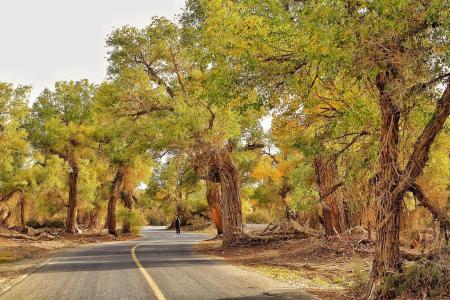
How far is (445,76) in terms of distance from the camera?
8.08 meters

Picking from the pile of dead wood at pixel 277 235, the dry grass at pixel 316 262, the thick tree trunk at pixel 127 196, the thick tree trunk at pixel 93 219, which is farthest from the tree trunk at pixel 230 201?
the thick tree trunk at pixel 93 219

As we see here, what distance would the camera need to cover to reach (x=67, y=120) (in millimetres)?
42062

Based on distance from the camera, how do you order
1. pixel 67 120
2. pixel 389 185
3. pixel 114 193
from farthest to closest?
pixel 114 193
pixel 67 120
pixel 389 185

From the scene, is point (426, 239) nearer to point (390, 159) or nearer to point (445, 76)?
point (390, 159)

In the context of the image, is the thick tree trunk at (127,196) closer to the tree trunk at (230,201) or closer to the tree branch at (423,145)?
the tree trunk at (230,201)

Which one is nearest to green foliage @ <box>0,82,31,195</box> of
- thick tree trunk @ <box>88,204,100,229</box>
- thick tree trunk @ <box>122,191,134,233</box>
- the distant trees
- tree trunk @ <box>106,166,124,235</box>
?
the distant trees

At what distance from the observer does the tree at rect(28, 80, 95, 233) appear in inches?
1608

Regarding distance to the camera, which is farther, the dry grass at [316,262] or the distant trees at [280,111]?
the dry grass at [316,262]

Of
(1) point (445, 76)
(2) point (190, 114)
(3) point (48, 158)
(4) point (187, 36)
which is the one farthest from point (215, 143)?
(3) point (48, 158)

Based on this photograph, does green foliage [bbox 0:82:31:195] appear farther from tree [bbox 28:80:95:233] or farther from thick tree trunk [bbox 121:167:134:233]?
thick tree trunk [bbox 121:167:134:233]

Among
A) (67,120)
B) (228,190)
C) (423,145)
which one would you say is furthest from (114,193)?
(423,145)

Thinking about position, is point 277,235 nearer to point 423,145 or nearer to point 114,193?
point 423,145

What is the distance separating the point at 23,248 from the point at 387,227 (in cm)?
2447

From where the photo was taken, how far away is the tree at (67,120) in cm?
Result: 4084
